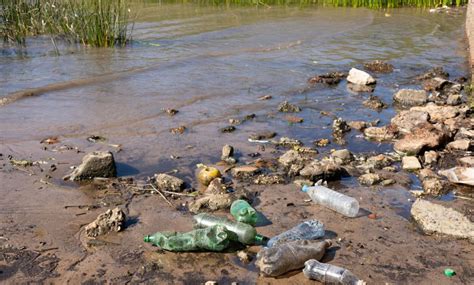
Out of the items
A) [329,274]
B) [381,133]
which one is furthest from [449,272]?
[381,133]

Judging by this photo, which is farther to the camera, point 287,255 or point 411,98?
point 411,98

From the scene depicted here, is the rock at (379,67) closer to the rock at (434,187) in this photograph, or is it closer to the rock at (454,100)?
the rock at (454,100)

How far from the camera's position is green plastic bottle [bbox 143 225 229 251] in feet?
10.7

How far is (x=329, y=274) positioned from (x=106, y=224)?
1.49 metres

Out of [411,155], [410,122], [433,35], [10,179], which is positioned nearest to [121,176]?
[10,179]

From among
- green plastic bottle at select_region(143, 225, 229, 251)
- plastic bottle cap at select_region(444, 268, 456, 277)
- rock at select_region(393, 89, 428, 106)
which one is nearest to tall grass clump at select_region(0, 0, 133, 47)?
rock at select_region(393, 89, 428, 106)

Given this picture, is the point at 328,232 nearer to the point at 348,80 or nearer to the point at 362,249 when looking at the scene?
the point at 362,249

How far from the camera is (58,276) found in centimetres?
307

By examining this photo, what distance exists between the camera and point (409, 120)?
583cm

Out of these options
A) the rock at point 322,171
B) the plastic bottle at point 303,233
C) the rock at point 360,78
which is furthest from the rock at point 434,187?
the rock at point 360,78

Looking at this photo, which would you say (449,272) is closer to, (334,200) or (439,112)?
(334,200)

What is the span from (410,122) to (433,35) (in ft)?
26.3

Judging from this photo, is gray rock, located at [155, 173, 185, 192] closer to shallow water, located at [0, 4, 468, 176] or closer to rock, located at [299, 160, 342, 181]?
shallow water, located at [0, 4, 468, 176]

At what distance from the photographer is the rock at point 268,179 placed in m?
4.35
